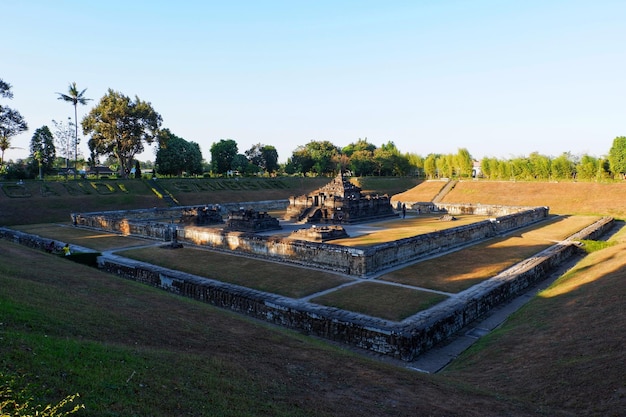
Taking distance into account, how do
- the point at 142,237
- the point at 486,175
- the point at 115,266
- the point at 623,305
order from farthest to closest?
the point at 486,175 → the point at 142,237 → the point at 115,266 → the point at 623,305

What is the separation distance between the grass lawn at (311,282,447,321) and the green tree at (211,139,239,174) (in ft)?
207

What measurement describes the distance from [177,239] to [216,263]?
21.1ft

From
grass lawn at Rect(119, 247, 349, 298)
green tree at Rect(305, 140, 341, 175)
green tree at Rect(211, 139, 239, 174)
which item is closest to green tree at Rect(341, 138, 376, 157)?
green tree at Rect(305, 140, 341, 175)

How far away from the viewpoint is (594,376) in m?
7.69

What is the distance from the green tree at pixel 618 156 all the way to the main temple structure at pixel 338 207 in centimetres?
3809

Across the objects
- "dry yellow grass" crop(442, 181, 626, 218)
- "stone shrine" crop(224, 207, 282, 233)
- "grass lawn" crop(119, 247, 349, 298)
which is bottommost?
"grass lawn" crop(119, 247, 349, 298)

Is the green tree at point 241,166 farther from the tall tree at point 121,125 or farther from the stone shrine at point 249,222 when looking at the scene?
the stone shrine at point 249,222

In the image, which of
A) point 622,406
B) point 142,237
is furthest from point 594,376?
point 142,237

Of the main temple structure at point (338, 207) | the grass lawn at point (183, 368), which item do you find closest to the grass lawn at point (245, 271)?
the grass lawn at point (183, 368)

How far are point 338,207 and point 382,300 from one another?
22.5 metres

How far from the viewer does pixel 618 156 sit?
5784 centimetres

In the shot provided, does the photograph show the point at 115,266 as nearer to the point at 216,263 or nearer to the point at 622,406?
the point at 216,263

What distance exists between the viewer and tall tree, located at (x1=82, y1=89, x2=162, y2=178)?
5444 centimetres

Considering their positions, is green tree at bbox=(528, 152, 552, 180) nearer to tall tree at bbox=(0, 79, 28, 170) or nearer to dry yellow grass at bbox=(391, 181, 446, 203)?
dry yellow grass at bbox=(391, 181, 446, 203)
